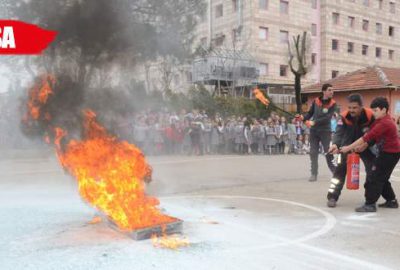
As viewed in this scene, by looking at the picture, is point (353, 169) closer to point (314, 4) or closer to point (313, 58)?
point (313, 58)

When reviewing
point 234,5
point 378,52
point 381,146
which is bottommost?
point 381,146

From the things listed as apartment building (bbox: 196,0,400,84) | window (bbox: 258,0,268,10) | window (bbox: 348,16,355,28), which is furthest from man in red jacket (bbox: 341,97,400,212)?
window (bbox: 348,16,355,28)

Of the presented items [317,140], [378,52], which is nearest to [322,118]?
[317,140]

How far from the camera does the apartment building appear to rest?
3681cm

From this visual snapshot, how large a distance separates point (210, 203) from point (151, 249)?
243 cm

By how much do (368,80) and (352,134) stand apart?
72.0ft

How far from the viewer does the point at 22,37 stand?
19.6 feet

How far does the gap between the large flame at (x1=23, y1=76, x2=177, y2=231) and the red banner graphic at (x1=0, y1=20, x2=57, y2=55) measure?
3.70 ft

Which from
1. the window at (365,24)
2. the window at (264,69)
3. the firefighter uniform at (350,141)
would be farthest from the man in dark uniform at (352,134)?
the window at (365,24)

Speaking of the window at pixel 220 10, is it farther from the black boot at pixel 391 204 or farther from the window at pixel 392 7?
the black boot at pixel 391 204

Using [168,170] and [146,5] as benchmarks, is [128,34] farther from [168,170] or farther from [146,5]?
[168,170]

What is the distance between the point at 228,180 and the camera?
29.4 feet

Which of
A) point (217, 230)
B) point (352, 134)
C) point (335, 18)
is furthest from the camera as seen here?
point (335, 18)

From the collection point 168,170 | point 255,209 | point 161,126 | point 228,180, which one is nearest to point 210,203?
point 255,209
